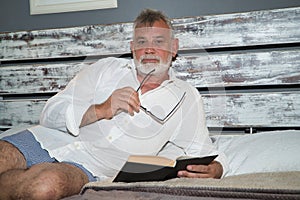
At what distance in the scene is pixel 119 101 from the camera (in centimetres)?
161

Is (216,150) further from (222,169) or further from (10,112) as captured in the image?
(10,112)

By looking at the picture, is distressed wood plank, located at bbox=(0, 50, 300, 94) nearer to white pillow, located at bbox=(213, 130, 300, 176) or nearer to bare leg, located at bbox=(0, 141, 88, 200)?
white pillow, located at bbox=(213, 130, 300, 176)

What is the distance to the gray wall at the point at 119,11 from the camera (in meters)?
2.12

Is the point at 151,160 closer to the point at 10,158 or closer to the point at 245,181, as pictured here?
the point at 245,181

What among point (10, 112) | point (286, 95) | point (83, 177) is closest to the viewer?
point (83, 177)

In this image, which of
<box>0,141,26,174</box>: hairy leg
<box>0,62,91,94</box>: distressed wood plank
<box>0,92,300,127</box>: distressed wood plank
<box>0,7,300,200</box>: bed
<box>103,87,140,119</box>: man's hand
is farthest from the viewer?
<box>0,62,91,94</box>: distressed wood plank

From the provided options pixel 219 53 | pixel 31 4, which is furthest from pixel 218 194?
pixel 31 4

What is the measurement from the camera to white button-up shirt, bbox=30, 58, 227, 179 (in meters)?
1.65

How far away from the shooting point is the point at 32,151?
159cm

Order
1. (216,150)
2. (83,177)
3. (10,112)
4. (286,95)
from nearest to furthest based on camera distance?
(83,177) < (216,150) < (286,95) < (10,112)

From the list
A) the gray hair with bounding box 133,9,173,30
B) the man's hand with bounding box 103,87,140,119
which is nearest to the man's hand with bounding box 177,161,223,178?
the man's hand with bounding box 103,87,140,119

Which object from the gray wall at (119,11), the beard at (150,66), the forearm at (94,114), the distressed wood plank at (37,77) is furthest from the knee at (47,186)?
the gray wall at (119,11)

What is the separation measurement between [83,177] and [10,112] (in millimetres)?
1097

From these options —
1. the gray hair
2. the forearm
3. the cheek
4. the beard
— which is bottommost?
the forearm
